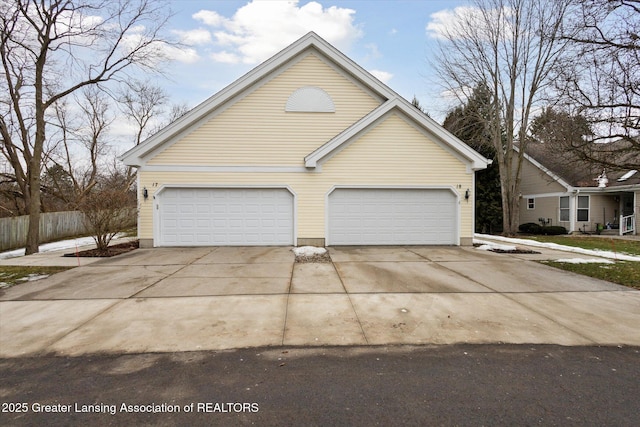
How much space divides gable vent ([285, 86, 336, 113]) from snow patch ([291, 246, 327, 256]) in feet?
16.7

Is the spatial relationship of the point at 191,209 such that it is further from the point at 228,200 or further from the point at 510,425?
the point at 510,425

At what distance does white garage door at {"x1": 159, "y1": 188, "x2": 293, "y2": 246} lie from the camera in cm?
1140

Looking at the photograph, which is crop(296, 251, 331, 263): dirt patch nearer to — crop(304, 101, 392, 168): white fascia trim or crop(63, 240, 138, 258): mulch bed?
crop(304, 101, 392, 168): white fascia trim

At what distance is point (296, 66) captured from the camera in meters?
12.1

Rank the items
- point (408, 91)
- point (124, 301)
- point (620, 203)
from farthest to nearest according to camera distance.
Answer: point (408, 91), point (620, 203), point (124, 301)

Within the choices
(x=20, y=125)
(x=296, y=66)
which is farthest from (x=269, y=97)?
(x=20, y=125)

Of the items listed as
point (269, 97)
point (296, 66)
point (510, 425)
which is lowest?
point (510, 425)

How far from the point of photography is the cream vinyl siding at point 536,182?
20969 millimetres

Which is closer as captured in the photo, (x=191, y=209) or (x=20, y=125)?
(x=191, y=209)

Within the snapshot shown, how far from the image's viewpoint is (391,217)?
38.6 ft

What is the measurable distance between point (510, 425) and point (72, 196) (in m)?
31.6

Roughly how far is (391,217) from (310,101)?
5250mm

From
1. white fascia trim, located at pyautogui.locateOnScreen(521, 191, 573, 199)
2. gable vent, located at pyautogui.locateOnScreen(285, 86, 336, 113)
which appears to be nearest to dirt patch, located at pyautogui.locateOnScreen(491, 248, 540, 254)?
gable vent, located at pyautogui.locateOnScreen(285, 86, 336, 113)

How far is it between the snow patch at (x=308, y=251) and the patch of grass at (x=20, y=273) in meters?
5.92
